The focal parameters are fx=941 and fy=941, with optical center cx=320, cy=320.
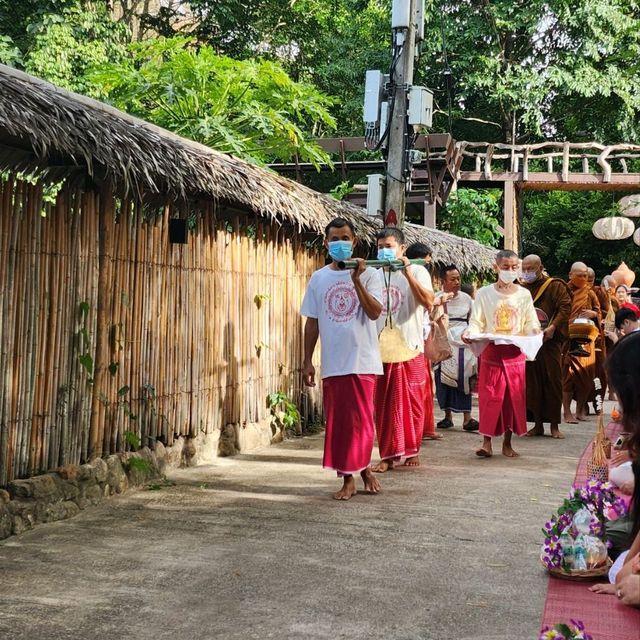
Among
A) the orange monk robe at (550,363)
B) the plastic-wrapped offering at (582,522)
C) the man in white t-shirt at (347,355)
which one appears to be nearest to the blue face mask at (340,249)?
the man in white t-shirt at (347,355)

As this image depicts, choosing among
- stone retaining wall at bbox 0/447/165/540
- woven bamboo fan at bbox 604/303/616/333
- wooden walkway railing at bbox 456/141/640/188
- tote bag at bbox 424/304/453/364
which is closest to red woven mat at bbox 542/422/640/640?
stone retaining wall at bbox 0/447/165/540

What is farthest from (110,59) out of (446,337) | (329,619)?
(329,619)

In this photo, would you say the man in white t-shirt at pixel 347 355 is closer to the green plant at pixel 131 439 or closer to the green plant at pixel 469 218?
the green plant at pixel 131 439

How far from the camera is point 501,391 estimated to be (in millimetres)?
8250

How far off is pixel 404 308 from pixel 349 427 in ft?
5.53

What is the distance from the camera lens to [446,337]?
9086 millimetres

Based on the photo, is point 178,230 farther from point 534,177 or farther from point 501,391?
point 534,177

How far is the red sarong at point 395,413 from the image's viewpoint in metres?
7.28

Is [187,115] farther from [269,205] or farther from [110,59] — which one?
[269,205]

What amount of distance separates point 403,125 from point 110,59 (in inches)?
398

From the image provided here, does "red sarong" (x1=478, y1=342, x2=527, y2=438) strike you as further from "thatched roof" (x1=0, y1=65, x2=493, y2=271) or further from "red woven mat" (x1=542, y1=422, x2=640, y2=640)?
"red woven mat" (x1=542, y1=422, x2=640, y2=640)

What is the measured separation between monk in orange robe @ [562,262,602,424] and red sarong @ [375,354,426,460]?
Answer: 13.8ft

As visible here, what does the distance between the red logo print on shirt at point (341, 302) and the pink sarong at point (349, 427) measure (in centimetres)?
41

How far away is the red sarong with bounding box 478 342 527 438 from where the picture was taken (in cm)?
820
